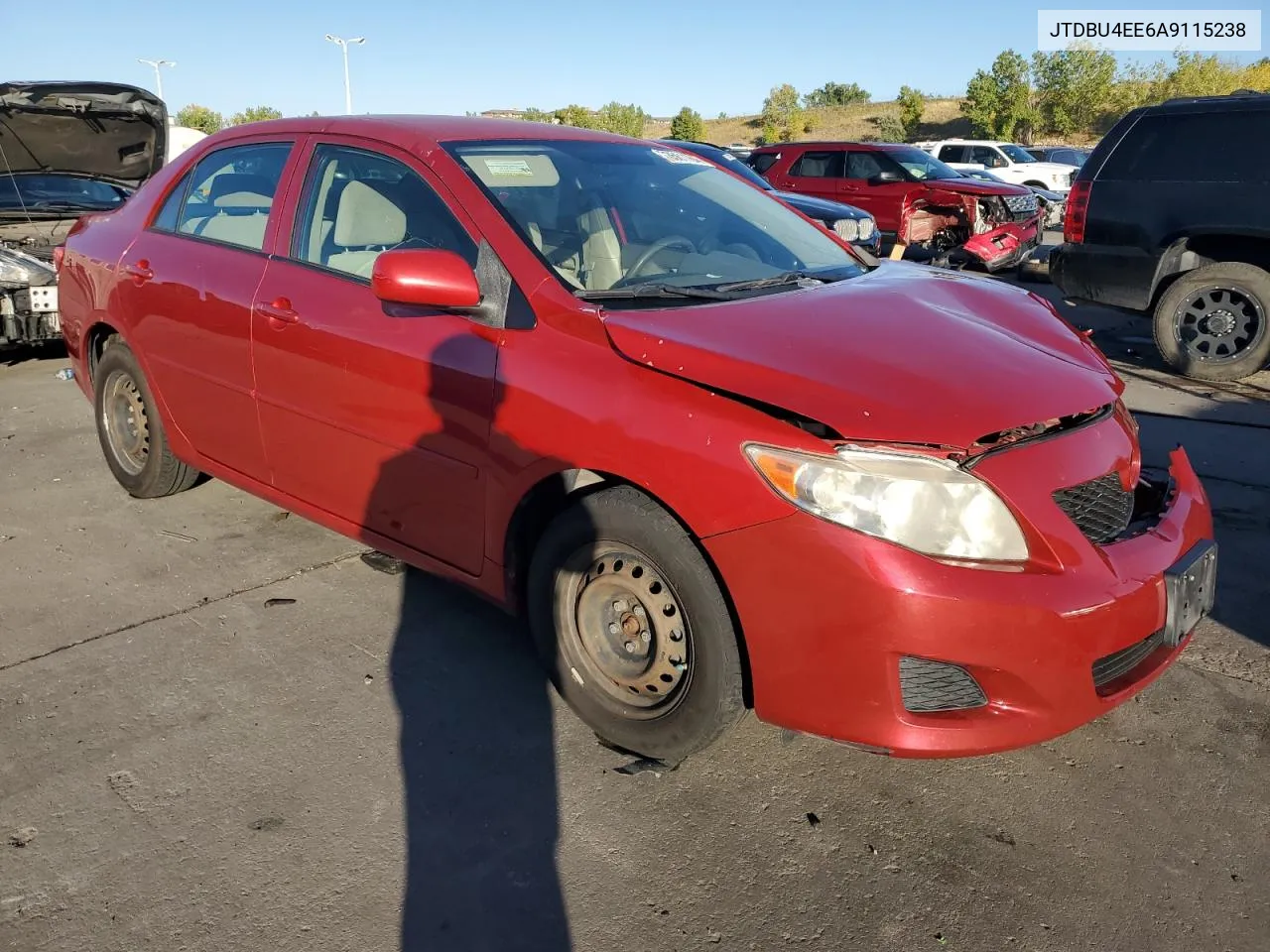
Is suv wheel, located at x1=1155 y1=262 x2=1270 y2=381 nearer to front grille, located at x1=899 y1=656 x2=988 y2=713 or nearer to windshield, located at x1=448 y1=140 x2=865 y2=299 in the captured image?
windshield, located at x1=448 y1=140 x2=865 y2=299

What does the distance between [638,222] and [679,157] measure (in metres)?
0.76

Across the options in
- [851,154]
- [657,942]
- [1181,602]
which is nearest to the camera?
[657,942]

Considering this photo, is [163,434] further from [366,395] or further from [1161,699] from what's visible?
[1161,699]

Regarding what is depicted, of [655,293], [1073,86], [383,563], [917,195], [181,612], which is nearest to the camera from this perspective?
[655,293]

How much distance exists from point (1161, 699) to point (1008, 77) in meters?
52.0

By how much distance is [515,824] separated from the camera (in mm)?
2578

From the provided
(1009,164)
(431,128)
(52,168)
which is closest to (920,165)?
A: (1009,164)

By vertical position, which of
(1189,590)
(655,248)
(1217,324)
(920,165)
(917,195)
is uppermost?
(920,165)

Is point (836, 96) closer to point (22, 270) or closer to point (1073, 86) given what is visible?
point (1073, 86)

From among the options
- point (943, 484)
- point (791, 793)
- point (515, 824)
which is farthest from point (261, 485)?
point (943, 484)

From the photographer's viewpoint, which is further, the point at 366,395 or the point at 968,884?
the point at 366,395

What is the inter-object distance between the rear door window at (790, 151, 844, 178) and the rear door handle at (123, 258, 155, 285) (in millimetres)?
12775

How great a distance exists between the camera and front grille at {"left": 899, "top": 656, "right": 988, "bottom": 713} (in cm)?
233

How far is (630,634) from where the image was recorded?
2777mm
